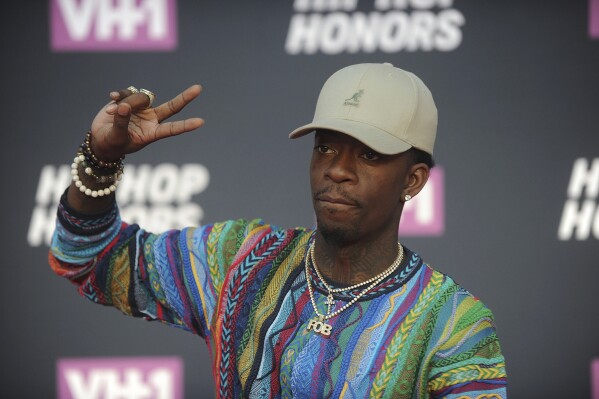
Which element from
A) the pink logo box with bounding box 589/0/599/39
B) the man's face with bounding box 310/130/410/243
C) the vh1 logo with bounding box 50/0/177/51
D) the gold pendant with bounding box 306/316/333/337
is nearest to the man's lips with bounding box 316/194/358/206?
the man's face with bounding box 310/130/410/243

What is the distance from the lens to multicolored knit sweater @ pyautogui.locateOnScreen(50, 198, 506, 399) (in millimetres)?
1625

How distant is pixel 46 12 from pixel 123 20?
328mm

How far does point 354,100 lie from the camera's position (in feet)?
5.53

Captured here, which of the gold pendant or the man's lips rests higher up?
the man's lips

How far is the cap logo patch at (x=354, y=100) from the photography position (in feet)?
5.51

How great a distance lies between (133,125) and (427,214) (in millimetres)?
2311

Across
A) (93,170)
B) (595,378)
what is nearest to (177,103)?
(93,170)

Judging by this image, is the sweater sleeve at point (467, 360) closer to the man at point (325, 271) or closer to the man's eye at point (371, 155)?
the man at point (325, 271)

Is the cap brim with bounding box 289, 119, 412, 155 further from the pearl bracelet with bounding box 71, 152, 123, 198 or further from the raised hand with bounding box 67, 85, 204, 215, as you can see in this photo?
the pearl bracelet with bounding box 71, 152, 123, 198

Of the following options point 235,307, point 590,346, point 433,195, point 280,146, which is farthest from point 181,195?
point 235,307

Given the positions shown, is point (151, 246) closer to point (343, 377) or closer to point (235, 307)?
point (235, 307)

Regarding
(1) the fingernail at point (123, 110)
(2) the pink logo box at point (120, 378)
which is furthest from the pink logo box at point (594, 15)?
(1) the fingernail at point (123, 110)

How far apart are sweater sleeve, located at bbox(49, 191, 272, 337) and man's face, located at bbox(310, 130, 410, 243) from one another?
10.0 inches

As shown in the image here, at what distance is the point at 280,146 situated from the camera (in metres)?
3.90
